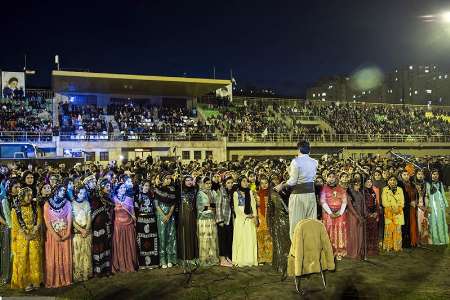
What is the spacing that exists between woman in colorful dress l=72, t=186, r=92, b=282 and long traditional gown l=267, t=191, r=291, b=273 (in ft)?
10.3

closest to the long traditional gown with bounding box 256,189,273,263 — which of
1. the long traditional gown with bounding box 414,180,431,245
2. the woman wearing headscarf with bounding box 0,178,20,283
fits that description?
the long traditional gown with bounding box 414,180,431,245

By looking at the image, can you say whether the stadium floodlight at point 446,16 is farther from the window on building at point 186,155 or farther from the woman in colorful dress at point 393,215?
the window on building at point 186,155

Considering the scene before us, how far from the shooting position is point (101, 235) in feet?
24.1

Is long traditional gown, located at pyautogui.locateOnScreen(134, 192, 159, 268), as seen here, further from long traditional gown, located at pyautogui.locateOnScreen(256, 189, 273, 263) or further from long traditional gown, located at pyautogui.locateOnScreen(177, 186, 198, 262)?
long traditional gown, located at pyautogui.locateOnScreen(256, 189, 273, 263)

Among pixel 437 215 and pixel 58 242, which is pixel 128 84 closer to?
pixel 58 242

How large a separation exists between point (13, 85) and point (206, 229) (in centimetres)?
2911

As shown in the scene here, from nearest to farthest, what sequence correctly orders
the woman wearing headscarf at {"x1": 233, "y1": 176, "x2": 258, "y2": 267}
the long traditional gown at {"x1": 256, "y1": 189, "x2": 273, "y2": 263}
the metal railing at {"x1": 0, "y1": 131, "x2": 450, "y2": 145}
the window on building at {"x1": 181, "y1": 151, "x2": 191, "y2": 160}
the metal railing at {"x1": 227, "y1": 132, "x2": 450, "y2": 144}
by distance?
the woman wearing headscarf at {"x1": 233, "y1": 176, "x2": 258, "y2": 267}
the long traditional gown at {"x1": 256, "y1": 189, "x2": 273, "y2": 263}
the metal railing at {"x1": 0, "y1": 131, "x2": 450, "y2": 145}
the window on building at {"x1": 181, "y1": 151, "x2": 191, "y2": 160}
the metal railing at {"x1": 227, "y1": 132, "x2": 450, "y2": 144}

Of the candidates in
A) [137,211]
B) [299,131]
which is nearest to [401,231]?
[137,211]

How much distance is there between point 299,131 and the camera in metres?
35.0

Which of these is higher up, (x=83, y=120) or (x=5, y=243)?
(x=83, y=120)

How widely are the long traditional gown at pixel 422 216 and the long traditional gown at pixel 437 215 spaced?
0.27 ft

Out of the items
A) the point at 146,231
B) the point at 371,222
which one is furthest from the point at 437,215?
the point at 146,231

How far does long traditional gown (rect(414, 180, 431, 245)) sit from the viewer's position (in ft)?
30.8

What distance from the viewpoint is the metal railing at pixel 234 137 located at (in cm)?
2536
